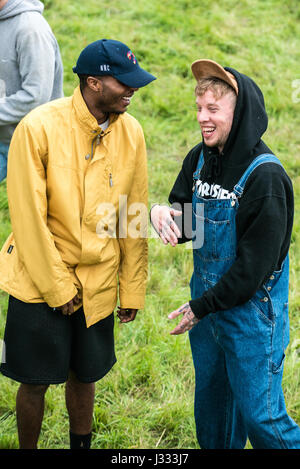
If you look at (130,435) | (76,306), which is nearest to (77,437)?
(130,435)

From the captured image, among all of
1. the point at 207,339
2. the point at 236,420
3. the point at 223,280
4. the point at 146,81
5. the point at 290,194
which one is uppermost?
the point at 146,81

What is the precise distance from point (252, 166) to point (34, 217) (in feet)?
3.15

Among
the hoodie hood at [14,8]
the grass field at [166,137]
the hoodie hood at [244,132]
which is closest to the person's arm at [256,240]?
the hoodie hood at [244,132]

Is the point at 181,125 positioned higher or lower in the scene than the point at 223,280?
lower

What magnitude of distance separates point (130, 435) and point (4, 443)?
70cm

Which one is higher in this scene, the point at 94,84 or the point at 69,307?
the point at 94,84

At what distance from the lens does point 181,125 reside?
6.73m

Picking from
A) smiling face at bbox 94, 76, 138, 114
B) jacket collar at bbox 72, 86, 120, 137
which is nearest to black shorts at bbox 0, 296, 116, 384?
jacket collar at bbox 72, 86, 120, 137

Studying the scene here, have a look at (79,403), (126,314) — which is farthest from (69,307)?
(79,403)

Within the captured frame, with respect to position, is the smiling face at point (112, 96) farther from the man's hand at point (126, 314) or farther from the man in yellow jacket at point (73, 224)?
the man's hand at point (126, 314)

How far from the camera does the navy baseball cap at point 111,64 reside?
2576 mm

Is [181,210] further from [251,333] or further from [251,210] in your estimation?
[251,333]

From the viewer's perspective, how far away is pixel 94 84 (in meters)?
2.63

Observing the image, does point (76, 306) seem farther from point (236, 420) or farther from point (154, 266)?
point (154, 266)
